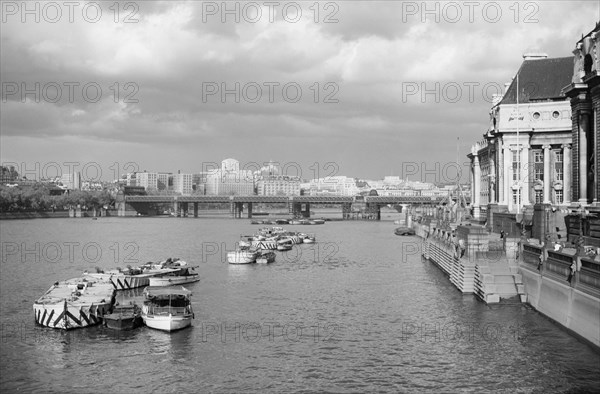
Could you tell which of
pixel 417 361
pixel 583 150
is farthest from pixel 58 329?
pixel 583 150

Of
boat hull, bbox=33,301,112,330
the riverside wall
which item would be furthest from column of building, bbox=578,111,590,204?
boat hull, bbox=33,301,112,330

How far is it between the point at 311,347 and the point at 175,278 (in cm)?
3253

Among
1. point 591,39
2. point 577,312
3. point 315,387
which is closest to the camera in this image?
point 315,387

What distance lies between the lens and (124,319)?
49.6m

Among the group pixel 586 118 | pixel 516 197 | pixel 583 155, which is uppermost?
pixel 586 118

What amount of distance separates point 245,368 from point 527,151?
245 ft

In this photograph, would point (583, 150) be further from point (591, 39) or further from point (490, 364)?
point (490, 364)

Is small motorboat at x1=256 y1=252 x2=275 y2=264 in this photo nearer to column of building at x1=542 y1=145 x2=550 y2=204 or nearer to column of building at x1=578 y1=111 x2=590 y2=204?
column of building at x1=542 y1=145 x2=550 y2=204

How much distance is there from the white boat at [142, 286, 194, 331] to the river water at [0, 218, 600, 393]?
83 cm

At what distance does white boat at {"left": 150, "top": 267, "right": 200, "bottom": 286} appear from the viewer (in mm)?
73750

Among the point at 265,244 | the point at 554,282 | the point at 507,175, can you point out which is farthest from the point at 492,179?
the point at 554,282

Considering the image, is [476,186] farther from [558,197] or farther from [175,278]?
[175,278]

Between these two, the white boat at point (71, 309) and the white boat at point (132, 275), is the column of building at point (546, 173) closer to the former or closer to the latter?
the white boat at point (132, 275)

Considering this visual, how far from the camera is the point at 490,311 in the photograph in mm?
54250
